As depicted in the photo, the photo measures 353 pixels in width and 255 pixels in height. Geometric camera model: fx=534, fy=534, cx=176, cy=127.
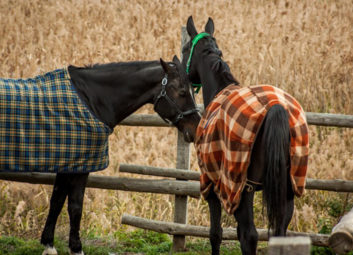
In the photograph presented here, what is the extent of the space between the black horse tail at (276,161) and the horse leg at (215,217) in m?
0.77

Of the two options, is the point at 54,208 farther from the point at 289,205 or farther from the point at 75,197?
the point at 289,205

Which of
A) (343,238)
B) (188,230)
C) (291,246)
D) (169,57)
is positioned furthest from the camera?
(169,57)

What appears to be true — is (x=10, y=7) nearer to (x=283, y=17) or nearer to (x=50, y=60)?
(x=50, y=60)

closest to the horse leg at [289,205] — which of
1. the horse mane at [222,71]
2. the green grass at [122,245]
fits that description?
the horse mane at [222,71]

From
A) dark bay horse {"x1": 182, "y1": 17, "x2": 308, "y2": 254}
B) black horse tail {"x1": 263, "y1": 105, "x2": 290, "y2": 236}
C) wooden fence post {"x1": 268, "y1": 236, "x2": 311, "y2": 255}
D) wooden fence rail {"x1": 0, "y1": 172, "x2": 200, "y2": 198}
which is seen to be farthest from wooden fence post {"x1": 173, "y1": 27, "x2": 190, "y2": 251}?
wooden fence post {"x1": 268, "y1": 236, "x2": 311, "y2": 255}

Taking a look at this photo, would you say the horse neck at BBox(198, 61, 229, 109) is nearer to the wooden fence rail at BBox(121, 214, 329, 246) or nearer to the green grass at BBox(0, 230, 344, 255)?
the wooden fence rail at BBox(121, 214, 329, 246)

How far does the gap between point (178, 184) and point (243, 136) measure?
2.32m

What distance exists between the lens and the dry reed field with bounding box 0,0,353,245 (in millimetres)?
6207

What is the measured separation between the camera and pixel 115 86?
4.83 m

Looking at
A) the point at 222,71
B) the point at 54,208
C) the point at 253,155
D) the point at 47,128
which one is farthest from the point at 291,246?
the point at 54,208

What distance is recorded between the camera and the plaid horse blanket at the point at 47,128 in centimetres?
444

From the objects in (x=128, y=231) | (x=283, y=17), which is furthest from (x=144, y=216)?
(x=283, y=17)

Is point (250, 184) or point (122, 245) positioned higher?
point (250, 184)

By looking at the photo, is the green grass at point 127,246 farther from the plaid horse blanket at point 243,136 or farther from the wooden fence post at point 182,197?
the plaid horse blanket at point 243,136
